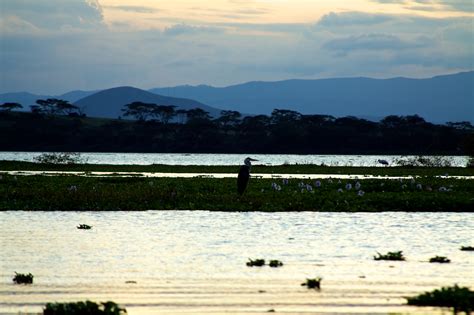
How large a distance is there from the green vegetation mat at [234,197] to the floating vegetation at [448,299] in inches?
800

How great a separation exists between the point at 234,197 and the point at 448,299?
963 inches

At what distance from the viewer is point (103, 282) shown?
18016 millimetres

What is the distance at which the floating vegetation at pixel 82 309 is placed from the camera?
1405cm

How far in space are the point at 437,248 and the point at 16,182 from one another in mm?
29271

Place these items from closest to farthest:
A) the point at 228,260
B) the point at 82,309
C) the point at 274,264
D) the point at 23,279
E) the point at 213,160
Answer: the point at 82,309 → the point at 23,279 → the point at 274,264 → the point at 228,260 → the point at 213,160

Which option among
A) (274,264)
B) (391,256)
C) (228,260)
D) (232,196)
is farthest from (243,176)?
(274,264)

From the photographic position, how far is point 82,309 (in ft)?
46.4

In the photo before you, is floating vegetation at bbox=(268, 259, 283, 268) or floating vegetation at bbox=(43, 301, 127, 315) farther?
floating vegetation at bbox=(268, 259, 283, 268)

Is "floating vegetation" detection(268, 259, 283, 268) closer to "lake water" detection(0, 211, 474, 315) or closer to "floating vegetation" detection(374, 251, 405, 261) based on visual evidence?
"lake water" detection(0, 211, 474, 315)

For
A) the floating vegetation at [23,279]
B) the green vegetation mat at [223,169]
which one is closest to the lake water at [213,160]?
the green vegetation mat at [223,169]

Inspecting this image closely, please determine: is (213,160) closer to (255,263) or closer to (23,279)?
(255,263)

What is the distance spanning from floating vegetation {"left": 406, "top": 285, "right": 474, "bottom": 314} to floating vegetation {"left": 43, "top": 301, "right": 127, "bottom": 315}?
5.13 meters

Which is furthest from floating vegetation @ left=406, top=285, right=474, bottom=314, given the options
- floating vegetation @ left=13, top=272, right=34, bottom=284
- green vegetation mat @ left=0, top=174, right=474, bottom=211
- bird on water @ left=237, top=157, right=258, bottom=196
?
bird on water @ left=237, top=157, right=258, bottom=196

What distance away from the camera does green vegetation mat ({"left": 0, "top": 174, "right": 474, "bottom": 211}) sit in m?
36.6
